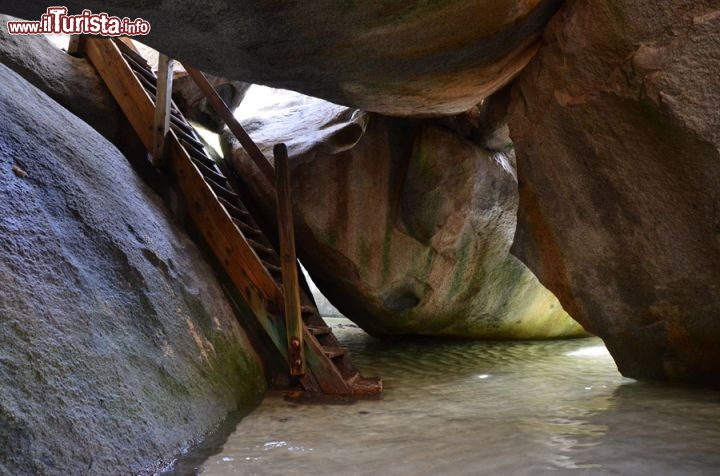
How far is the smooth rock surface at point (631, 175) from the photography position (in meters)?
3.41

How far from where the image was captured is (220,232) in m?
5.42

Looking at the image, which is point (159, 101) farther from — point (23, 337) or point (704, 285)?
point (704, 285)

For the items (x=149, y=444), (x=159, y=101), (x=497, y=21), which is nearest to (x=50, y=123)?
(x=159, y=101)

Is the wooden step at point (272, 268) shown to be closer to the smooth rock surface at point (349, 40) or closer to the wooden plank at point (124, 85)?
the wooden plank at point (124, 85)

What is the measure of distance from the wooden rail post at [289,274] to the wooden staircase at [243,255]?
0.02m

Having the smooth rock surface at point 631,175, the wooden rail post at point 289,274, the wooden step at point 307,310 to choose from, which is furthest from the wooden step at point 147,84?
the smooth rock surface at point 631,175

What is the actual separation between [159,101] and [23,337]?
3.48m

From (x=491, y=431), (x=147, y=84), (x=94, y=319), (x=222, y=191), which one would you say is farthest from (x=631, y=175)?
(x=147, y=84)

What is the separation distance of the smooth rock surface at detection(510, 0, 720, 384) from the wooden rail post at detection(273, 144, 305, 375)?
2183 millimetres

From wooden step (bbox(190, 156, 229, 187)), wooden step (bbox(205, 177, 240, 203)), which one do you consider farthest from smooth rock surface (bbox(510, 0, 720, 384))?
wooden step (bbox(190, 156, 229, 187))

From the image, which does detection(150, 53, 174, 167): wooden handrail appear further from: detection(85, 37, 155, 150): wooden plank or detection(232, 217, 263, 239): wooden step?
detection(232, 217, 263, 239): wooden step

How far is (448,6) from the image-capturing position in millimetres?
3383

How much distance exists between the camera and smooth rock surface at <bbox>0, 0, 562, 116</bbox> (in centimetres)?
310

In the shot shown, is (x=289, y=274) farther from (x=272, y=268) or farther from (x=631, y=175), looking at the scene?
(x=631, y=175)
